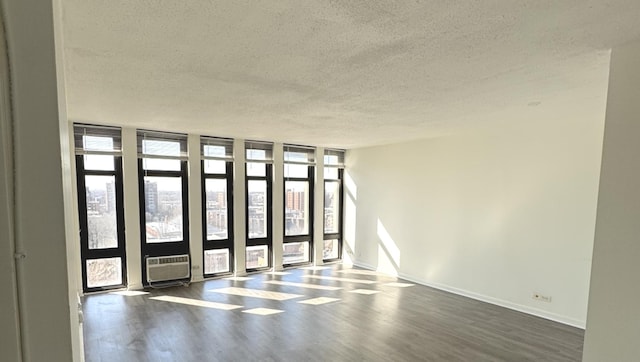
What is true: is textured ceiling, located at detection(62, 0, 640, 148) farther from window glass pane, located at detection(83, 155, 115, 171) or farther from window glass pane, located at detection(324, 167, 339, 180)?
window glass pane, located at detection(324, 167, 339, 180)

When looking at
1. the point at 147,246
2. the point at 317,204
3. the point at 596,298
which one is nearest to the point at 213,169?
the point at 147,246

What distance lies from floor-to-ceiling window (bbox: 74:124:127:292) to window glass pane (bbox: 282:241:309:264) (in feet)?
9.84

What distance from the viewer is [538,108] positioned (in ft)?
11.8

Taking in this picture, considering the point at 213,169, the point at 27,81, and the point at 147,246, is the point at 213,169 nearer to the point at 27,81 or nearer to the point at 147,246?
the point at 147,246

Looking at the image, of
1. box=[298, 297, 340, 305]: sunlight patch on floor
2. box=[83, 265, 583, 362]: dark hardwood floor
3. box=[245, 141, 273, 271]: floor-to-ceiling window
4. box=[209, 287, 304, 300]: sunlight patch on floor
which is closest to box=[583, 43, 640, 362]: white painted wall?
box=[83, 265, 583, 362]: dark hardwood floor

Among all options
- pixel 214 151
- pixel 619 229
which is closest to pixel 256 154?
pixel 214 151

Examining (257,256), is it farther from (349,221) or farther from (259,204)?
(349,221)

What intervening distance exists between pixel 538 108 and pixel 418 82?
1.87 meters

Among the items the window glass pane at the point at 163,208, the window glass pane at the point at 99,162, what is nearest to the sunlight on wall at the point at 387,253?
the window glass pane at the point at 163,208

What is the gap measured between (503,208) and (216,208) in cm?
493

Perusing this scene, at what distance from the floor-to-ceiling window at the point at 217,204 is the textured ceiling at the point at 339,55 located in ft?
7.09

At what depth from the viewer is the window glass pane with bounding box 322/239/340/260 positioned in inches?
299

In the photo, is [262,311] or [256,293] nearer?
[262,311]

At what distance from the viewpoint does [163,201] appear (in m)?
5.57
